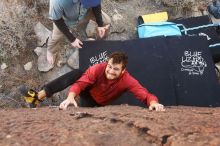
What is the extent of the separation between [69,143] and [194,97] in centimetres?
264

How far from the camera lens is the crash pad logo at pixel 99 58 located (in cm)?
428

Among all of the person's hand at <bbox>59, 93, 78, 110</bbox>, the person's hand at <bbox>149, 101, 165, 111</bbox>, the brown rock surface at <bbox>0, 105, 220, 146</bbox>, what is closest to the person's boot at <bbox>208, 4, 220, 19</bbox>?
the person's hand at <bbox>149, 101, 165, 111</bbox>

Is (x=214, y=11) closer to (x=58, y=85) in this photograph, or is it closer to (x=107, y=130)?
(x=58, y=85)

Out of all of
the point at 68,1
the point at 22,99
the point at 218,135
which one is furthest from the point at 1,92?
the point at 218,135

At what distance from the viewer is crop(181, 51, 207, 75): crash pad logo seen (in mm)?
4324

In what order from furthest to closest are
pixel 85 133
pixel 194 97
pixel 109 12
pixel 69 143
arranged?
pixel 109 12 < pixel 194 97 < pixel 85 133 < pixel 69 143

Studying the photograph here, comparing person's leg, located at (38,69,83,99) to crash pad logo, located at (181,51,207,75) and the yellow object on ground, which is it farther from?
the yellow object on ground

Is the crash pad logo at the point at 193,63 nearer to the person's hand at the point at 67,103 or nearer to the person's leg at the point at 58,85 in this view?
the person's leg at the point at 58,85

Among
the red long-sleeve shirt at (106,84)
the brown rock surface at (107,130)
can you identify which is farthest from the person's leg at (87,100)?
the brown rock surface at (107,130)

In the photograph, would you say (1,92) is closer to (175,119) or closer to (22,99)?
(22,99)

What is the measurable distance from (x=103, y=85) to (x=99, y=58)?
→ 0.85 metres

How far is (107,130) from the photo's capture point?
1.96 m

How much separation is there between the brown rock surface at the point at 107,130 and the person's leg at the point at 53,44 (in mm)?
2062

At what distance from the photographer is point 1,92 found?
14.2 feet
